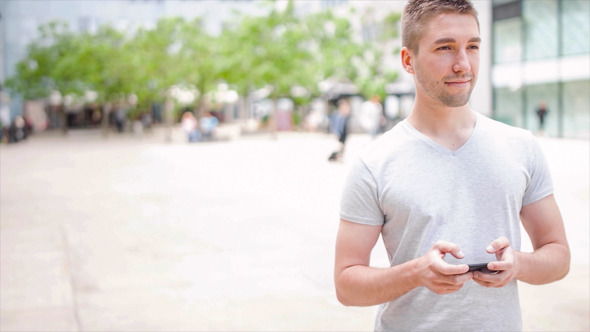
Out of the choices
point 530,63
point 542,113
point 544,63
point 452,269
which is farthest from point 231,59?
point 452,269

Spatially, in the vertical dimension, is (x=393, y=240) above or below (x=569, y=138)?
above

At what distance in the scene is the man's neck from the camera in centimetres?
207

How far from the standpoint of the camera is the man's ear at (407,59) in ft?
6.91

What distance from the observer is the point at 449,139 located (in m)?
2.07

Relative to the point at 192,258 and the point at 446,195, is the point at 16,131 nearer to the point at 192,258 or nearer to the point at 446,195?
the point at 192,258

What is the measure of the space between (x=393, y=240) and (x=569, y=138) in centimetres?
3153

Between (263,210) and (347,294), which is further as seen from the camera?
(263,210)

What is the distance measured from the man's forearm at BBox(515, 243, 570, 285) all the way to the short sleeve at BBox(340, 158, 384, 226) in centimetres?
40

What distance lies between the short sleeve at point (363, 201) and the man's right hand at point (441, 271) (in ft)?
0.87

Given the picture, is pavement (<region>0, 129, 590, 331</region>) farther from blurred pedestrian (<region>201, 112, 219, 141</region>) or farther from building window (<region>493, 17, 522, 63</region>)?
blurred pedestrian (<region>201, 112, 219, 141</region>)

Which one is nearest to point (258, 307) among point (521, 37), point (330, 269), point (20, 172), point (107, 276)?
point (330, 269)

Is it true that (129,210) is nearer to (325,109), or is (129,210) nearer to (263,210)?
(263,210)

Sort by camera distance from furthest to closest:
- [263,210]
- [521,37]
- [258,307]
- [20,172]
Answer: [521,37]
[20,172]
[263,210]
[258,307]

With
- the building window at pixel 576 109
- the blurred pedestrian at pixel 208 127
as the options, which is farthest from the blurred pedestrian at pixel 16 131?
the building window at pixel 576 109
